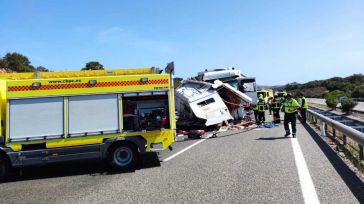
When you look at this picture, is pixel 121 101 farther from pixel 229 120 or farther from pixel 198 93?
pixel 229 120

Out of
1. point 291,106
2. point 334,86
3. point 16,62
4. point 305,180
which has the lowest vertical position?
point 305,180

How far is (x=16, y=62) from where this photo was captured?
130 ft

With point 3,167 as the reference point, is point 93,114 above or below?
above

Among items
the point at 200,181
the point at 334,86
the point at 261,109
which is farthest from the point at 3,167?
the point at 334,86

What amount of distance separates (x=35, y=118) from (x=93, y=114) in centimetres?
133

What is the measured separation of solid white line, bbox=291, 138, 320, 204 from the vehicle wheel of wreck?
3.86m

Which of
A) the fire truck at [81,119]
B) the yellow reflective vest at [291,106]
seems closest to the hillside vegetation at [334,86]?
the yellow reflective vest at [291,106]

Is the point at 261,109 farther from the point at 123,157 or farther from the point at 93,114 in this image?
the point at 93,114

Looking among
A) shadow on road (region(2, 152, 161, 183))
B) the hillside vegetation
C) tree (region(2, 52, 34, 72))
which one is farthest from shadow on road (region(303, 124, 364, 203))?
the hillside vegetation

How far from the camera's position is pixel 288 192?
6367 millimetres

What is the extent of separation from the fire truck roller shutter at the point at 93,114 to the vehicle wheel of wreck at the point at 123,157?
1.49ft

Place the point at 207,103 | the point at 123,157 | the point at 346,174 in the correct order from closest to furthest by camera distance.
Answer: the point at 346,174, the point at 123,157, the point at 207,103

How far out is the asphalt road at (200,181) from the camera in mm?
6324

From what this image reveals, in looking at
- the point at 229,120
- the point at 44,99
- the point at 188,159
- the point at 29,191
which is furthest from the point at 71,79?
the point at 229,120
